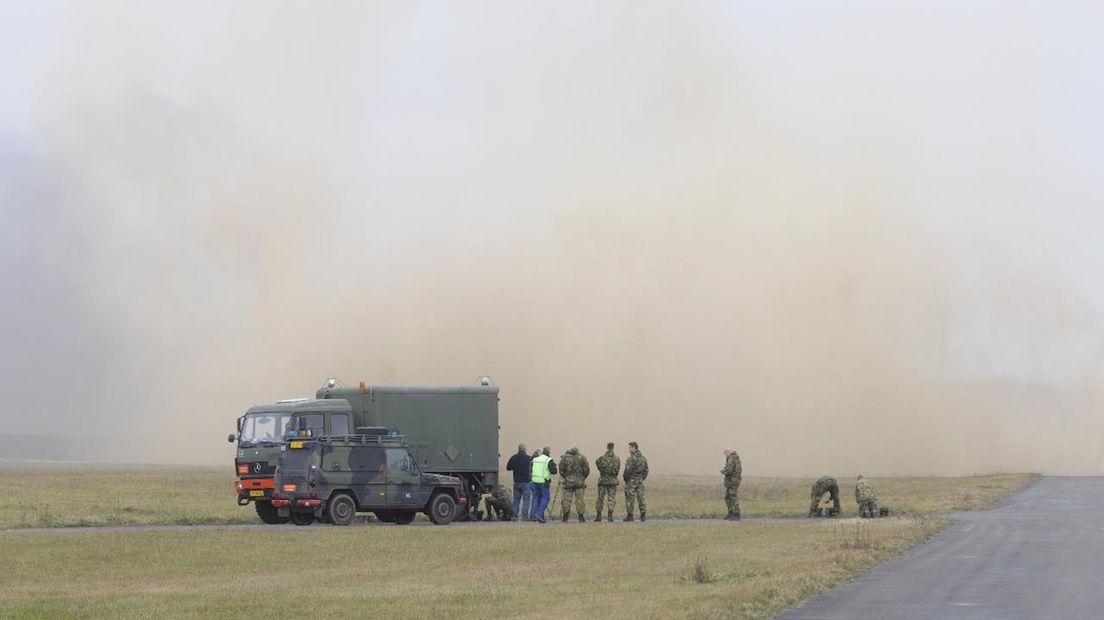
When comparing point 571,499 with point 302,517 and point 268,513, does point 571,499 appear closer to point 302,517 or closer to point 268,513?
point 302,517

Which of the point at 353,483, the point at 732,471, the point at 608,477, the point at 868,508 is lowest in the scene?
the point at 868,508

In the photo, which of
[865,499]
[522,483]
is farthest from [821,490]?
[522,483]

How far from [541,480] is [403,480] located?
3699mm

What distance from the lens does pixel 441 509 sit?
3631 centimetres

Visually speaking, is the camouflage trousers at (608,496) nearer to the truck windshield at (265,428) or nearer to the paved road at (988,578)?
the truck windshield at (265,428)

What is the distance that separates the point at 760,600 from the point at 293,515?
18.7 meters

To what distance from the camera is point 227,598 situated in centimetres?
1997

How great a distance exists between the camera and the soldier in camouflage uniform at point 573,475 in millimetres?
37812

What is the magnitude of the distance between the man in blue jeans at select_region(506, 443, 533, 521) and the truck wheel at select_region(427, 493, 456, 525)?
2355mm

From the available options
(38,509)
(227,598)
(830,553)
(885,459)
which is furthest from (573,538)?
(885,459)

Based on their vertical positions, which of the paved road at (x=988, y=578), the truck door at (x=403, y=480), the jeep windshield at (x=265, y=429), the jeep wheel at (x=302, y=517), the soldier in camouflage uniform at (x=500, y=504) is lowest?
the paved road at (x=988, y=578)

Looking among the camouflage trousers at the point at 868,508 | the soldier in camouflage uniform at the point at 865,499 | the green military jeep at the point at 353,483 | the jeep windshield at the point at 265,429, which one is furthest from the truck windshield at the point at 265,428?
the camouflage trousers at the point at 868,508

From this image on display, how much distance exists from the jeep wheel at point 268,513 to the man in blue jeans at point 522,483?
18.6 feet

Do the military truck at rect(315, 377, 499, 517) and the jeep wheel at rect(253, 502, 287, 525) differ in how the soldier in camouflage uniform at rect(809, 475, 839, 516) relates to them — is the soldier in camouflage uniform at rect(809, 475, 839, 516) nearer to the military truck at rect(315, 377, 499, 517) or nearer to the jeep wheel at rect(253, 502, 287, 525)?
the military truck at rect(315, 377, 499, 517)
